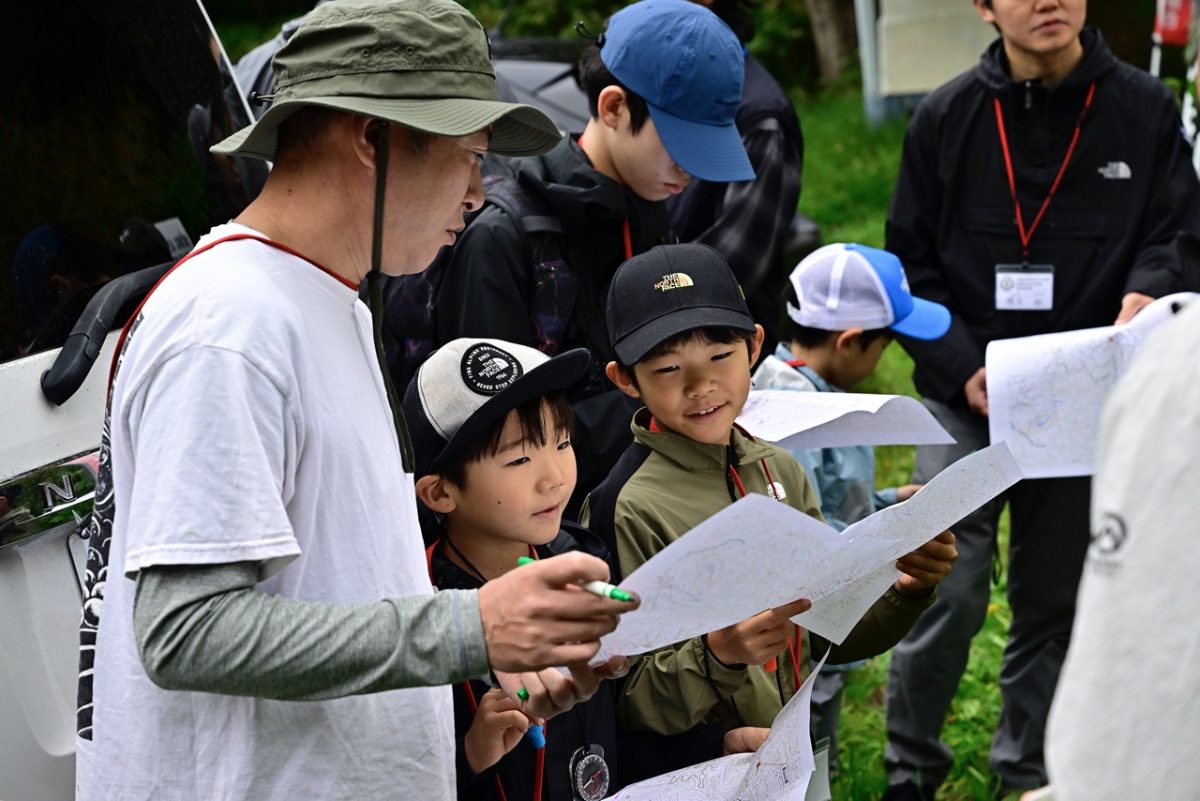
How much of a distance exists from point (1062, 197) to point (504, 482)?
2.25 metres

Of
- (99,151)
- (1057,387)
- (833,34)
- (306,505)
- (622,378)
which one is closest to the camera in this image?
(306,505)

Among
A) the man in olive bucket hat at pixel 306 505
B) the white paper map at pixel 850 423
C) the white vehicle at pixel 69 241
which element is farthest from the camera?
the white paper map at pixel 850 423

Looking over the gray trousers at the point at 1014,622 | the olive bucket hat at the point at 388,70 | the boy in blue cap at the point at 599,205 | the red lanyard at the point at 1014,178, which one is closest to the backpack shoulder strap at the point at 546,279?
the boy in blue cap at the point at 599,205

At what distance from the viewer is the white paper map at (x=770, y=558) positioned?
162cm

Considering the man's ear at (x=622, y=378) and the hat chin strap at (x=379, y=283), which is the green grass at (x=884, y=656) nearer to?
the man's ear at (x=622, y=378)

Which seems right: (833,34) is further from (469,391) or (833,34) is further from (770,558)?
(770,558)

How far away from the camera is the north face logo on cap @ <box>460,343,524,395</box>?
246 centimetres

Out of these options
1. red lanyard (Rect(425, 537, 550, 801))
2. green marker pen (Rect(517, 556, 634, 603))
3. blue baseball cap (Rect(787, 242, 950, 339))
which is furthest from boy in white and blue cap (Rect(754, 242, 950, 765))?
green marker pen (Rect(517, 556, 634, 603))

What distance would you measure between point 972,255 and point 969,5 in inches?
331

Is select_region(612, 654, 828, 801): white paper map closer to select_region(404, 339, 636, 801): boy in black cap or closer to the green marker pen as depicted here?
select_region(404, 339, 636, 801): boy in black cap

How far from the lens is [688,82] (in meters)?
3.23

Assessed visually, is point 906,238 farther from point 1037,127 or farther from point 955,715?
point 955,715

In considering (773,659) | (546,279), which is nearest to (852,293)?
(546,279)

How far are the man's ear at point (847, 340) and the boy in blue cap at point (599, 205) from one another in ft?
2.00
